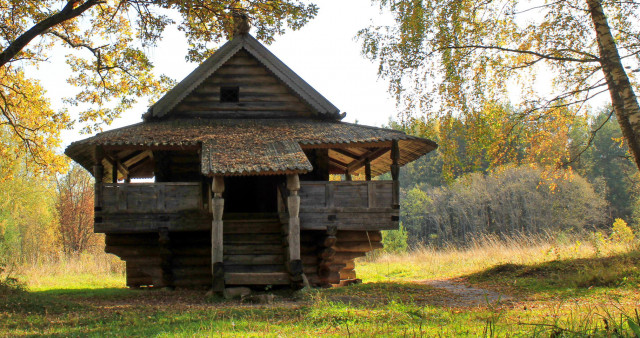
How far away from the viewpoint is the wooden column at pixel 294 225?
1378cm

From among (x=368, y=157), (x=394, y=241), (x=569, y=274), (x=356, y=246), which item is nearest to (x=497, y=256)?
(x=368, y=157)

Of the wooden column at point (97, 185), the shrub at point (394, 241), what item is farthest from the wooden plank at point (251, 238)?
the shrub at point (394, 241)

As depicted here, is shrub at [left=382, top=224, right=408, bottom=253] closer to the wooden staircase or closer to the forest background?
the forest background

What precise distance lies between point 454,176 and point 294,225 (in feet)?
53.2

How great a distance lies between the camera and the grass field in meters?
7.52

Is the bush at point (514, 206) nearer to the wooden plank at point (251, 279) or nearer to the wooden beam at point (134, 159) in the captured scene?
the wooden beam at point (134, 159)

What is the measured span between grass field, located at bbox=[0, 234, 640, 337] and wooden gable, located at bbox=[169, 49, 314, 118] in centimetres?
568

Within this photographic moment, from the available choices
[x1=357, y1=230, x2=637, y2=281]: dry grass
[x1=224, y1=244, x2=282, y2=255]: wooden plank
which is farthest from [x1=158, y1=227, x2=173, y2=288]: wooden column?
[x1=357, y1=230, x2=637, y2=281]: dry grass

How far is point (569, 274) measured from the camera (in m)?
14.0

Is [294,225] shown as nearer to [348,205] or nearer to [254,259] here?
[254,259]

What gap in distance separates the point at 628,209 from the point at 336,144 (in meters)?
45.0

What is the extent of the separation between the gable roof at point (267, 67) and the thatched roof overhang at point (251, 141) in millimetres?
527

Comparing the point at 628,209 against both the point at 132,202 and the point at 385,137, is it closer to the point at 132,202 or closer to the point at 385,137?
the point at 385,137

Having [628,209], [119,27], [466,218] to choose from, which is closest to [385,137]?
[119,27]
